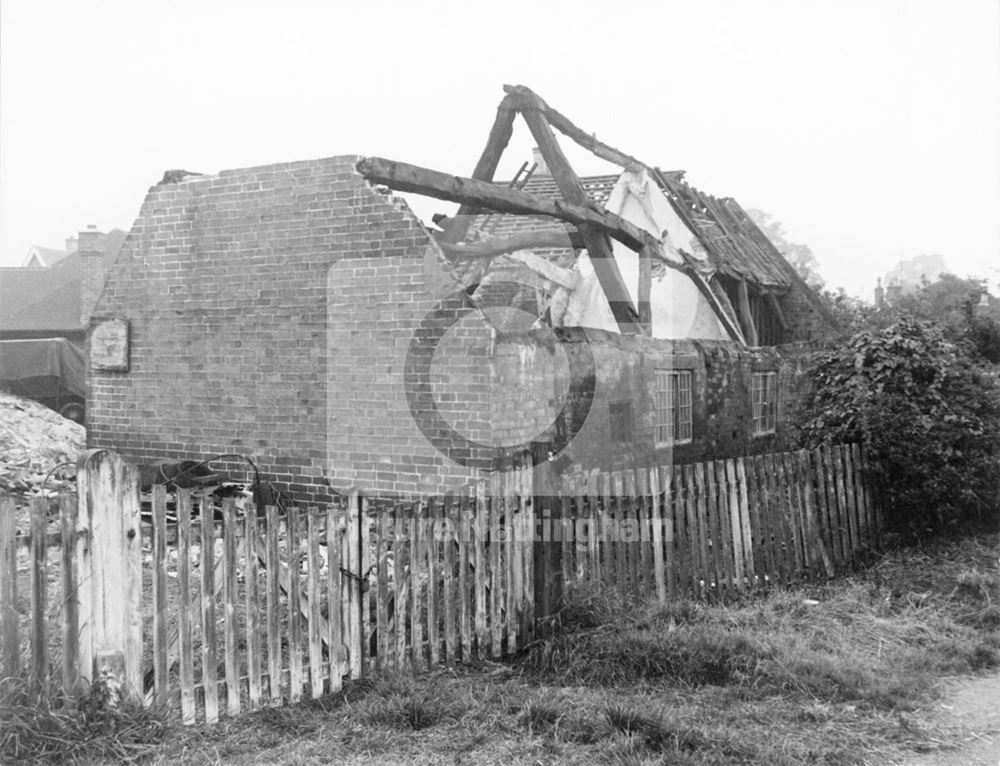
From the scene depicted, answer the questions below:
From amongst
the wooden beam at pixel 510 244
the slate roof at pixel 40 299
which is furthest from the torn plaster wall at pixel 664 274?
the slate roof at pixel 40 299

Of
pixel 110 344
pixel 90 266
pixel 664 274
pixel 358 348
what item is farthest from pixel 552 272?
pixel 90 266

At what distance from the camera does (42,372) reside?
19891 mm

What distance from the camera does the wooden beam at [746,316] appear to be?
18.5 meters

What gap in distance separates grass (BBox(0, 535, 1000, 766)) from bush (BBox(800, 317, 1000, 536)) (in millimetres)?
2303

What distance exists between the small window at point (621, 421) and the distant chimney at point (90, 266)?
26.0m

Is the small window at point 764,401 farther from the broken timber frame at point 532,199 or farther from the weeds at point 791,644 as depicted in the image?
the weeds at point 791,644

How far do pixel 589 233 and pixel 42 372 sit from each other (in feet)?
45.8

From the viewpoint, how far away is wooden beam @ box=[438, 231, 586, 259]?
11.2 meters

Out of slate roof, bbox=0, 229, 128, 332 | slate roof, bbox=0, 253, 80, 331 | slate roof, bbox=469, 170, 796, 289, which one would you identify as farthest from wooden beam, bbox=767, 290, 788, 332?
slate roof, bbox=0, 253, 80, 331

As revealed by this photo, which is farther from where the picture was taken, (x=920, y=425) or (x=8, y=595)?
(x=920, y=425)

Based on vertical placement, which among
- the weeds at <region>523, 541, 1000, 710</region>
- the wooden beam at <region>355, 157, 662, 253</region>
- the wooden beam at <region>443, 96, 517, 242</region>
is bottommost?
the weeds at <region>523, 541, 1000, 710</region>

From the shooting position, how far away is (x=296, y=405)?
8805mm

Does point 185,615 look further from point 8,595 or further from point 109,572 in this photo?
point 8,595

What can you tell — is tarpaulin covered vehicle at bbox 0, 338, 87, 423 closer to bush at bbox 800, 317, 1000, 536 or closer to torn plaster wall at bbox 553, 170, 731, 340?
torn plaster wall at bbox 553, 170, 731, 340
